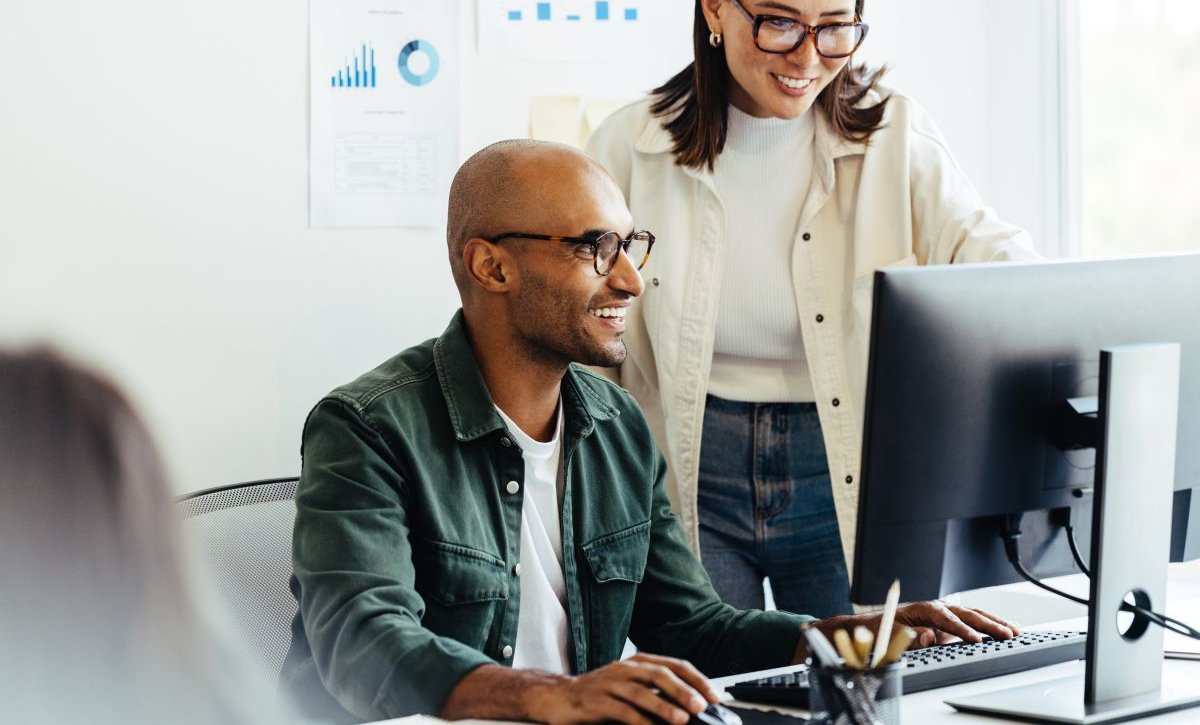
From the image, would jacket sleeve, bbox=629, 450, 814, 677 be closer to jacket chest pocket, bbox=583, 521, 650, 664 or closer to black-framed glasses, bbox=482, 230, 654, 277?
jacket chest pocket, bbox=583, 521, 650, 664

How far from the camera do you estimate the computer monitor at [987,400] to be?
125 centimetres

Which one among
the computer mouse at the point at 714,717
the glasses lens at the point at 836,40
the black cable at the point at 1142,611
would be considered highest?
the glasses lens at the point at 836,40

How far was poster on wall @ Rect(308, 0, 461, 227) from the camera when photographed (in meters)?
2.53

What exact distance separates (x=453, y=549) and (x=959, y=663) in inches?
23.0

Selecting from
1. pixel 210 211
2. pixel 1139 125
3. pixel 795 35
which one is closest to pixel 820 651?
pixel 795 35

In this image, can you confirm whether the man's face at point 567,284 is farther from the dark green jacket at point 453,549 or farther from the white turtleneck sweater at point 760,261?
the white turtleneck sweater at point 760,261

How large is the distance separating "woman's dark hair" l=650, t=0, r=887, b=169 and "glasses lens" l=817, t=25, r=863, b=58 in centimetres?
15

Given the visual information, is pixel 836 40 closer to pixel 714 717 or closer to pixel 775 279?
pixel 775 279

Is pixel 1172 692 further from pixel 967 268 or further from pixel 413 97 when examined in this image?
pixel 413 97

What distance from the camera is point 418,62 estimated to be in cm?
258

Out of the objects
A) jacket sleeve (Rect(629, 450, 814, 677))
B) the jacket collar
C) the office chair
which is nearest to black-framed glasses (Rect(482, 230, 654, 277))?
the jacket collar

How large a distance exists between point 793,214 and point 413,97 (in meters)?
0.84

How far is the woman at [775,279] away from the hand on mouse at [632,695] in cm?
87

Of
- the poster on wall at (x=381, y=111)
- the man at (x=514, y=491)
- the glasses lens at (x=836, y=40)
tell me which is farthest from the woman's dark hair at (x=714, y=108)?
the poster on wall at (x=381, y=111)
